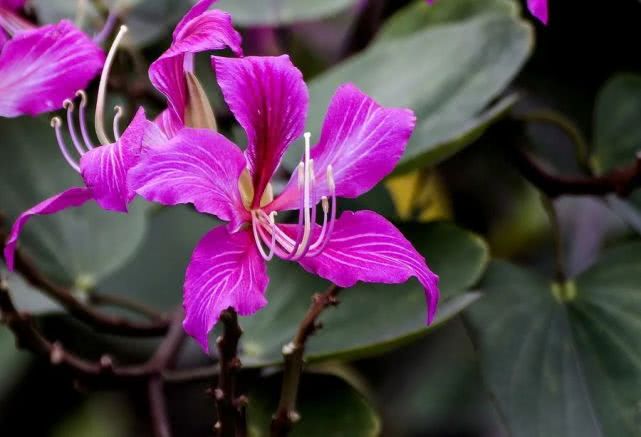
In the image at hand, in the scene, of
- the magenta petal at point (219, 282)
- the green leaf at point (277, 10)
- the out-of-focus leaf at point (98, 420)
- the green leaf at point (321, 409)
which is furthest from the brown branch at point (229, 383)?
the out-of-focus leaf at point (98, 420)

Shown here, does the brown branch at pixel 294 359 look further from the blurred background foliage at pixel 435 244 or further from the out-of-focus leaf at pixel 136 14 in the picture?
the out-of-focus leaf at pixel 136 14

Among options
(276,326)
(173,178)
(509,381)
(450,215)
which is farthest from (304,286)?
(450,215)

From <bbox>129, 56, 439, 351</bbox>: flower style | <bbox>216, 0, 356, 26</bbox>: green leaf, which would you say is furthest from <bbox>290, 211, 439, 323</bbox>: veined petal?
<bbox>216, 0, 356, 26</bbox>: green leaf

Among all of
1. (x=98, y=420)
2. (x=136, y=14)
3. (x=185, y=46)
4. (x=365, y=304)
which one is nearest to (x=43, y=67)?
(x=185, y=46)

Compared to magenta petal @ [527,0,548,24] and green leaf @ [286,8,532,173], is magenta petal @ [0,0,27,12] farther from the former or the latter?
magenta petal @ [527,0,548,24]

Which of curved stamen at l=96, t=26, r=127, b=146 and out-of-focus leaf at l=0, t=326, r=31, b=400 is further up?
curved stamen at l=96, t=26, r=127, b=146

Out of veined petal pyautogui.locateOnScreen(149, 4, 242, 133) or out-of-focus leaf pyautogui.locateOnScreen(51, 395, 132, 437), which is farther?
out-of-focus leaf pyautogui.locateOnScreen(51, 395, 132, 437)

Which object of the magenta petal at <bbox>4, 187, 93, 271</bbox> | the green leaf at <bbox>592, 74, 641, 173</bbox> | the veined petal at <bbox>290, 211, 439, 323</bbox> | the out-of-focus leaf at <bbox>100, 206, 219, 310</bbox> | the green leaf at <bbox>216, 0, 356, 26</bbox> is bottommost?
the out-of-focus leaf at <bbox>100, 206, 219, 310</bbox>

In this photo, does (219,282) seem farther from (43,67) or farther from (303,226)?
(43,67)
